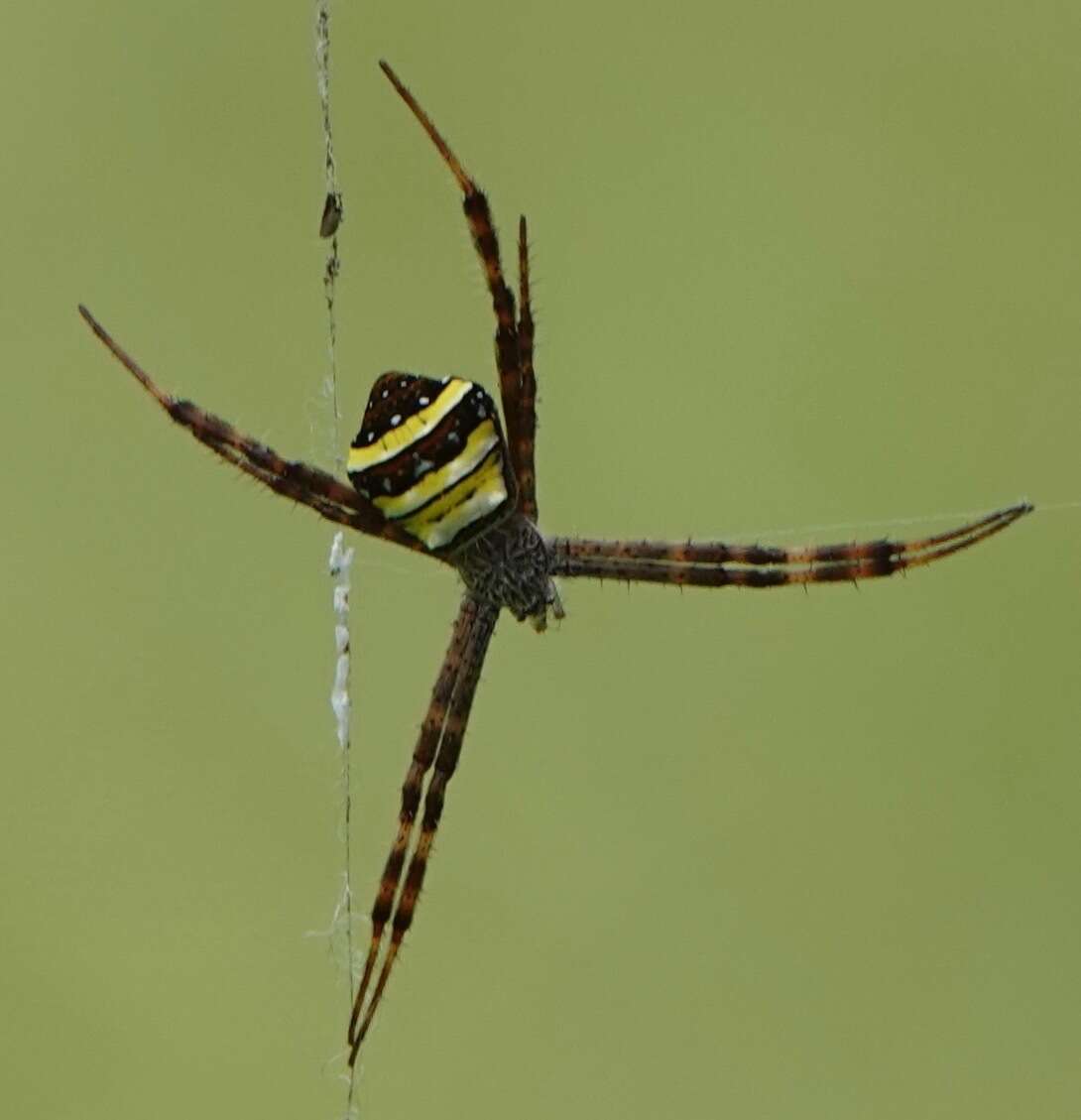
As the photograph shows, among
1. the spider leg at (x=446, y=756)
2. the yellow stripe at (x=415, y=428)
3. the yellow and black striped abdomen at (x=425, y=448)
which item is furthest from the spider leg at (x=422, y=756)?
the yellow stripe at (x=415, y=428)

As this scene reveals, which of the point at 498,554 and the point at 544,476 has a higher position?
the point at 544,476

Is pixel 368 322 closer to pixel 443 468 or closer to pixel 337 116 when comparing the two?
pixel 337 116

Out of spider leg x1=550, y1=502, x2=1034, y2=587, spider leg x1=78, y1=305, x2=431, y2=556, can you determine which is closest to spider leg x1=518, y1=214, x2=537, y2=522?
spider leg x1=78, y1=305, x2=431, y2=556

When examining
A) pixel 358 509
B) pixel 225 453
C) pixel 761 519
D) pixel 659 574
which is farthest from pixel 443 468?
pixel 761 519

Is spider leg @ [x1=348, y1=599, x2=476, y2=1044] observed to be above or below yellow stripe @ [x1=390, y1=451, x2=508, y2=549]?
below

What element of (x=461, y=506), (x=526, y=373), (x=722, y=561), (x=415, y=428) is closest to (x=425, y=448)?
(x=415, y=428)

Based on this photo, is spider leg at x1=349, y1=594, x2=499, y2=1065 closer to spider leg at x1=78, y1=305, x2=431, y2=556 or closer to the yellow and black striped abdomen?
spider leg at x1=78, y1=305, x2=431, y2=556

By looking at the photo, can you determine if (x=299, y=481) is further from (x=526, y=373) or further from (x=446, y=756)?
(x=446, y=756)

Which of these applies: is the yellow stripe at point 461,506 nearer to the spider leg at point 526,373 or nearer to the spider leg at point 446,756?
the spider leg at point 526,373
